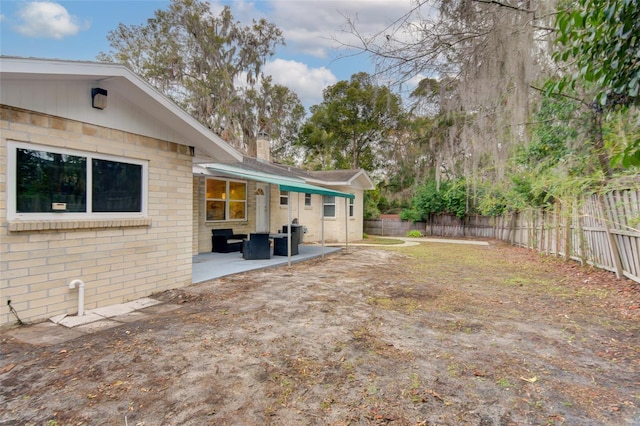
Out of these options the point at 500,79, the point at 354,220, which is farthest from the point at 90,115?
the point at 354,220

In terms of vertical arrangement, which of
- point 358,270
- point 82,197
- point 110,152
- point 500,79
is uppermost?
point 500,79

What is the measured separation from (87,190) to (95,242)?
29.1 inches

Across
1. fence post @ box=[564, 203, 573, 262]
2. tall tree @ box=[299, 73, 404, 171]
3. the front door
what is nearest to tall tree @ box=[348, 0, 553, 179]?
fence post @ box=[564, 203, 573, 262]

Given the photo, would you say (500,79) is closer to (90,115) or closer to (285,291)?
(285,291)

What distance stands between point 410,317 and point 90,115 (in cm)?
531

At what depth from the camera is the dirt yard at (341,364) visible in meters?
2.40

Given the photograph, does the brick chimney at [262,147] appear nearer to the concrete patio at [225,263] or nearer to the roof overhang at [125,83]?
the concrete patio at [225,263]

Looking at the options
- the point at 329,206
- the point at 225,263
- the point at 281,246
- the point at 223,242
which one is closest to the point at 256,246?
the point at 225,263

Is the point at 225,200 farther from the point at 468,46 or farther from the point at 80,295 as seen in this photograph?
the point at 468,46

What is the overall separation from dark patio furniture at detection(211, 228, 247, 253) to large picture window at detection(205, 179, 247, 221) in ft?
1.55

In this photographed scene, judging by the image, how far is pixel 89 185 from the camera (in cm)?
450

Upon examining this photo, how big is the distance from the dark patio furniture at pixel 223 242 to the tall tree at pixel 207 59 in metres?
13.3

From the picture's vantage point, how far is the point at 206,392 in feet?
8.64

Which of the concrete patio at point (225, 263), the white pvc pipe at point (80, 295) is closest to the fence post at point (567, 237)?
→ the concrete patio at point (225, 263)
